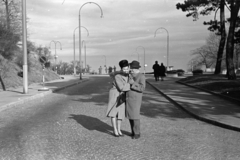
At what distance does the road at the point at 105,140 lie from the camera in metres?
5.50

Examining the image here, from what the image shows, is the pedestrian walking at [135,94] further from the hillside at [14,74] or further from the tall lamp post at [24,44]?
the hillside at [14,74]


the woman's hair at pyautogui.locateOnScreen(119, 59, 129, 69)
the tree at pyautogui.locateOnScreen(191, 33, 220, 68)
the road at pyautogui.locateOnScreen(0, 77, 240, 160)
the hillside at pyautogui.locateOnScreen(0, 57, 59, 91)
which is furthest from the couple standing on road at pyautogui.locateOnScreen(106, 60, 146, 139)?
the tree at pyautogui.locateOnScreen(191, 33, 220, 68)

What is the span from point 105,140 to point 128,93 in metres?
1.17

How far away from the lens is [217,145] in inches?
246

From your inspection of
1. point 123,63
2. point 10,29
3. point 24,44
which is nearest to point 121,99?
point 123,63

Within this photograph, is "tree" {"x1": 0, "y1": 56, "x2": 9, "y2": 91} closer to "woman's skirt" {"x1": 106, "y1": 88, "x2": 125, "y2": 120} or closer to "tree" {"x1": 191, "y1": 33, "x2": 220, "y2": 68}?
"woman's skirt" {"x1": 106, "y1": 88, "x2": 125, "y2": 120}

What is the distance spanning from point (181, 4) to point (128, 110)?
24369 mm

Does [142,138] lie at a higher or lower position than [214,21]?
lower

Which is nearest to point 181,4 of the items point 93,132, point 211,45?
point 93,132

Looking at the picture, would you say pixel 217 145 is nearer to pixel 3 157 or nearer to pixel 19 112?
pixel 3 157

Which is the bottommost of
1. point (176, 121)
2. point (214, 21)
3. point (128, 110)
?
point (176, 121)

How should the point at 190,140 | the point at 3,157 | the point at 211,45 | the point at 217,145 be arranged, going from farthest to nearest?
the point at 211,45 < the point at 190,140 < the point at 217,145 < the point at 3,157

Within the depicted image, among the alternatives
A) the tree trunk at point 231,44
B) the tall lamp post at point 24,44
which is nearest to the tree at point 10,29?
the tall lamp post at point 24,44

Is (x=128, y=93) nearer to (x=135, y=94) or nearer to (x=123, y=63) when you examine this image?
(x=135, y=94)
